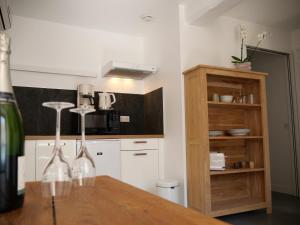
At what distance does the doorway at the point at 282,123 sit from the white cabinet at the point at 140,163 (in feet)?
7.14

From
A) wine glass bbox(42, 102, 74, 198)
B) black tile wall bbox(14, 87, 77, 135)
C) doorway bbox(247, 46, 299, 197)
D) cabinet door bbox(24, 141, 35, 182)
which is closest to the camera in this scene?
wine glass bbox(42, 102, 74, 198)

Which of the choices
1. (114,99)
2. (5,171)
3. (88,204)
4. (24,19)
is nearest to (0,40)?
(5,171)

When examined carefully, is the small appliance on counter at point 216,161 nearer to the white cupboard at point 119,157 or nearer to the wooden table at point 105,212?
the white cupboard at point 119,157

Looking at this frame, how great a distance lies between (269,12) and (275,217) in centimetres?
258

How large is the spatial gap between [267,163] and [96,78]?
2.47 metres

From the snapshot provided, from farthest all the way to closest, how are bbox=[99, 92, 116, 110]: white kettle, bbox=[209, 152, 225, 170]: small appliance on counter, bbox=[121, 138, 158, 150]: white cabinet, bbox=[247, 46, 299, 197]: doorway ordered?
bbox=[247, 46, 299, 197]: doorway, bbox=[99, 92, 116, 110]: white kettle, bbox=[121, 138, 158, 150]: white cabinet, bbox=[209, 152, 225, 170]: small appliance on counter

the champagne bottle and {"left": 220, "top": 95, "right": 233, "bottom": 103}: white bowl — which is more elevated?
{"left": 220, "top": 95, "right": 233, "bottom": 103}: white bowl

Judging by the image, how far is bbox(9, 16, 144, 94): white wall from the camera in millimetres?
3266

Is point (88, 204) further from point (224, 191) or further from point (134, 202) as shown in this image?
point (224, 191)

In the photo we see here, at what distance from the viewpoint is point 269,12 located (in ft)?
11.3

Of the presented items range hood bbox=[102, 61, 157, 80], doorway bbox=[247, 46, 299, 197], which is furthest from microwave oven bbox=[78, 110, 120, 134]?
doorway bbox=[247, 46, 299, 197]

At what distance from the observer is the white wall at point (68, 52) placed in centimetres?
327

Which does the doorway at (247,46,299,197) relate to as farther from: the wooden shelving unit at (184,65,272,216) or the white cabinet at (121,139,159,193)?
the white cabinet at (121,139,159,193)

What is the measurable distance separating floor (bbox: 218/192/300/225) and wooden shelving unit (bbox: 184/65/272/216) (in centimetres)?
9
